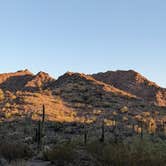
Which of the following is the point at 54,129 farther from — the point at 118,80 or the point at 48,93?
the point at 118,80

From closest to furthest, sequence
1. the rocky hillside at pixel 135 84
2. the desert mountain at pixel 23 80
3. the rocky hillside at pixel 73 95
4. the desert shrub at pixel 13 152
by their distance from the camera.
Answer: the desert shrub at pixel 13 152
the rocky hillside at pixel 73 95
the desert mountain at pixel 23 80
the rocky hillside at pixel 135 84

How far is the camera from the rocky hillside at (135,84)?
10396cm

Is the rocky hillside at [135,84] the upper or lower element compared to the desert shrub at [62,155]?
upper

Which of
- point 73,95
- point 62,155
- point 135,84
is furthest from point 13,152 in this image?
point 135,84

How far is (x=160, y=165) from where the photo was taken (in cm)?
1317

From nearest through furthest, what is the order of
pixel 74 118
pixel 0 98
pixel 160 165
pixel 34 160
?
pixel 160 165 < pixel 34 160 < pixel 74 118 < pixel 0 98

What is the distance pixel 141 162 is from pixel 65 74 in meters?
91.4

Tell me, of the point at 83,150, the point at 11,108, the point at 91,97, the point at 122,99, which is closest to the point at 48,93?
the point at 91,97

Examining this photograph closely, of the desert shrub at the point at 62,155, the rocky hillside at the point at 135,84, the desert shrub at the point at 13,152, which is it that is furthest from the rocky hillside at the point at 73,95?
the desert shrub at the point at 62,155

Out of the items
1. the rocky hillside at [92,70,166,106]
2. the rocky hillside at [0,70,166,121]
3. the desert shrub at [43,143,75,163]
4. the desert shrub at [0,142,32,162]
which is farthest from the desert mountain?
the desert shrub at [43,143,75,163]

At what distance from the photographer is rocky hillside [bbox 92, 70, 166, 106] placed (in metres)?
104

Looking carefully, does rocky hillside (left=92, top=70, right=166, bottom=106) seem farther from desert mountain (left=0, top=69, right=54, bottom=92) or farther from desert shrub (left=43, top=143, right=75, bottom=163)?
desert shrub (left=43, top=143, right=75, bottom=163)

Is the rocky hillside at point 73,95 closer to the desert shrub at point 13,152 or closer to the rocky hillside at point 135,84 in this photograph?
the rocky hillside at point 135,84

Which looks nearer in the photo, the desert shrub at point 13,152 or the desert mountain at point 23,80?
the desert shrub at point 13,152
